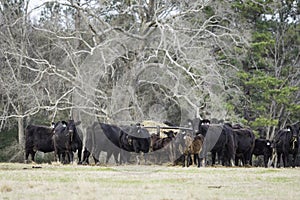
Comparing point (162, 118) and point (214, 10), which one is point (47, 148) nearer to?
point (162, 118)

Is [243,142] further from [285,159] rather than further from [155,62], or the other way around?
[155,62]

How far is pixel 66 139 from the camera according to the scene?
26.6 m

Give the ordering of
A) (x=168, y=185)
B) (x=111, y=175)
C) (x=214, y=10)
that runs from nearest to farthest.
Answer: (x=168, y=185) < (x=111, y=175) < (x=214, y=10)

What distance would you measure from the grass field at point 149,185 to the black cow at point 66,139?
15.5 feet

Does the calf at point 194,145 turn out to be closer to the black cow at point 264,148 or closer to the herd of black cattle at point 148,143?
the herd of black cattle at point 148,143

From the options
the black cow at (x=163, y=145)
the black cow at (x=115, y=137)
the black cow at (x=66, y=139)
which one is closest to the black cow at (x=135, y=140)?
the black cow at (x=115, y=137)

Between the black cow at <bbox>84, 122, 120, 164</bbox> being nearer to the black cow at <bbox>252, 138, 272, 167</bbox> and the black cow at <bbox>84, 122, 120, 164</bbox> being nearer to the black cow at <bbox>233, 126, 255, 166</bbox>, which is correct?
the black cow at <bbox>233, 126, 255, 166</bbox>

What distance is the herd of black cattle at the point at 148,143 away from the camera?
26547 millimetres

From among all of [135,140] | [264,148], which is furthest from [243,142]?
[135,140]

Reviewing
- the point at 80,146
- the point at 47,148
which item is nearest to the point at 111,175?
the point at 80,146

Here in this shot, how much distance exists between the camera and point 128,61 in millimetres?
36938

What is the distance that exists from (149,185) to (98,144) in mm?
11803

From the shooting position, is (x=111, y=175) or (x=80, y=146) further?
(x=80, y=146)

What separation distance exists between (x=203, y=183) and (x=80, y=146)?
34.4 ft
